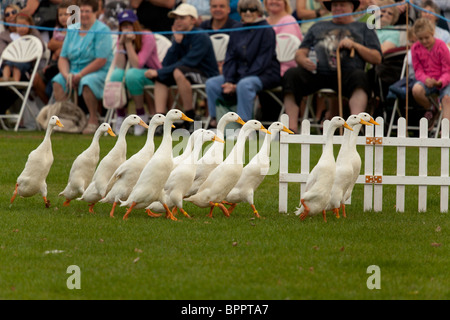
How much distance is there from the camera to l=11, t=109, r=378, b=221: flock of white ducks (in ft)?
26.6

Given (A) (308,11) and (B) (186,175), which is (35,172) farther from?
(A) (308,11)

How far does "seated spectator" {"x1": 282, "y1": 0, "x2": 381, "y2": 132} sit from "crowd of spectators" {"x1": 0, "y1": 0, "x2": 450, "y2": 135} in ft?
0.05

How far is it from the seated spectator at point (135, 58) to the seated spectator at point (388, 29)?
407 cm

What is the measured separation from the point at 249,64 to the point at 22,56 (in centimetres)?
503

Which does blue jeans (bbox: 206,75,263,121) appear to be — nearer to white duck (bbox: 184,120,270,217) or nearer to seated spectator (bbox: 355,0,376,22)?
seated spectator (bbox: 355,0,376,22)

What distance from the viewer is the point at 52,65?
1730 cm

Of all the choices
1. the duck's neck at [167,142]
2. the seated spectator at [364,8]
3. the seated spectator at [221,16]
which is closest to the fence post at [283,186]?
the duck's neck at [167,142]

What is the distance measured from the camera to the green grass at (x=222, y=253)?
5.66 m

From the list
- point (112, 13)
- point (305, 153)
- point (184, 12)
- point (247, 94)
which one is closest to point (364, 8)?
point (247, 94)

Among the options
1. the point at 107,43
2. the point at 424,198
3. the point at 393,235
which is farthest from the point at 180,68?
the point at 393,235

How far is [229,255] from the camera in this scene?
6.64m

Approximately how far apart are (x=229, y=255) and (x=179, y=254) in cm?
38

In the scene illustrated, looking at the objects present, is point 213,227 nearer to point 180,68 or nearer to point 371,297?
point 371,297

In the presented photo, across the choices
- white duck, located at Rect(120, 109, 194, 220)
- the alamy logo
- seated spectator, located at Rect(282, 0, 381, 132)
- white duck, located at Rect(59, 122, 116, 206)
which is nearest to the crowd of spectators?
seated spectator, located at Rect(282, 0, 381, 132)
